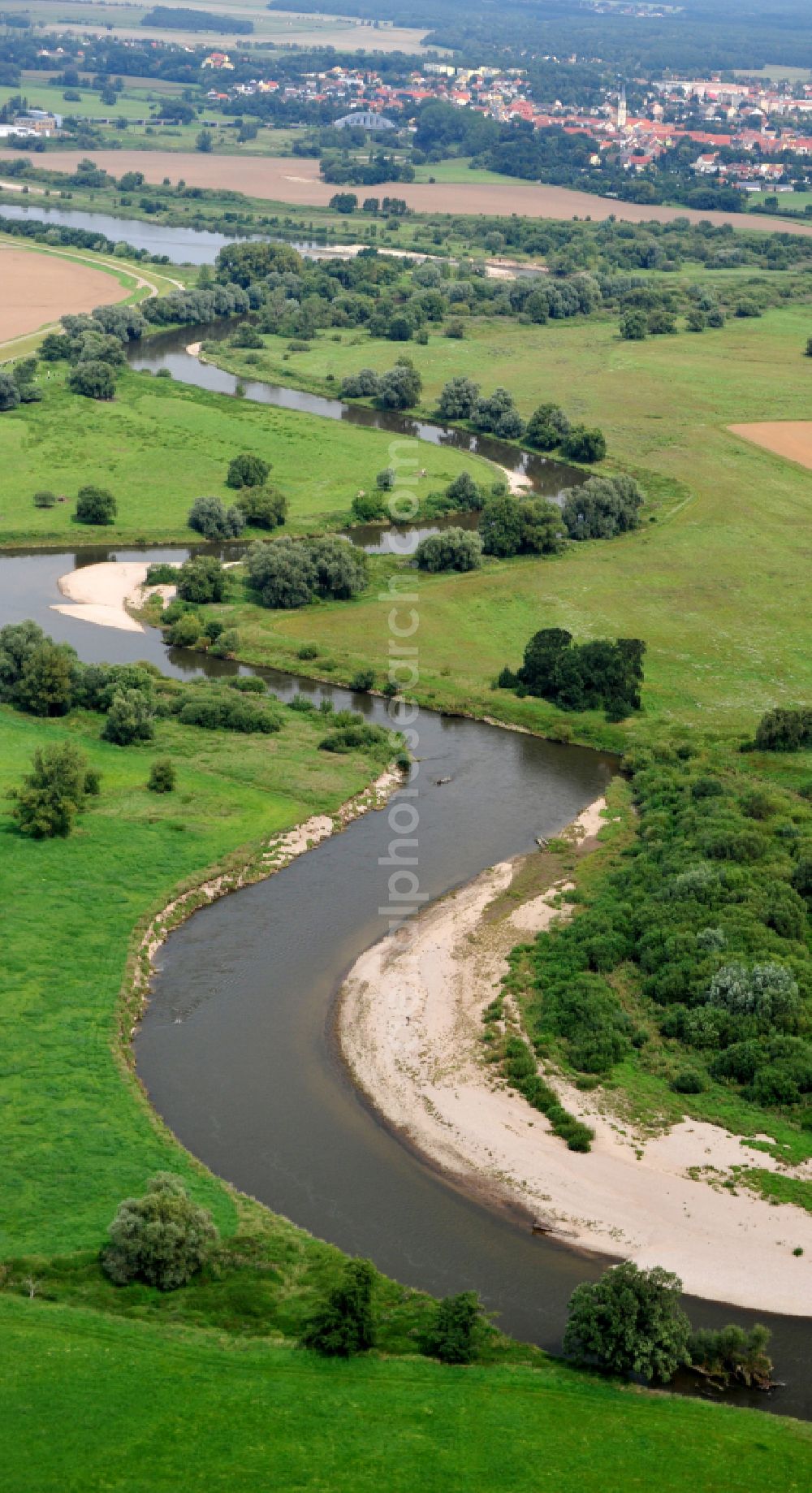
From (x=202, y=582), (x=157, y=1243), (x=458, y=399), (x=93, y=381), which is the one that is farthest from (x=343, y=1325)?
(x=458, y=399)

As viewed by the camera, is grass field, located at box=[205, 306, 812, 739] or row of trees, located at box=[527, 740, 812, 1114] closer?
row of trees, located at box=[527, 740, 812, 1114]

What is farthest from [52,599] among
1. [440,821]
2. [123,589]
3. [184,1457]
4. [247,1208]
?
[184,1457]

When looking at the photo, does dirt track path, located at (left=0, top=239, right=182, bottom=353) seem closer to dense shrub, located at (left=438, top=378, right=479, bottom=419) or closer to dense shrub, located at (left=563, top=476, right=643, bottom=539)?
dense shrub, located at (left=438, top=378, right=479, bottom=419)

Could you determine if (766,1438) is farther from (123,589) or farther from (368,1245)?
(123,589)

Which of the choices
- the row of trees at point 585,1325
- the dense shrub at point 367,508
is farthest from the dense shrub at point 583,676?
the row of trees at point 585,1325

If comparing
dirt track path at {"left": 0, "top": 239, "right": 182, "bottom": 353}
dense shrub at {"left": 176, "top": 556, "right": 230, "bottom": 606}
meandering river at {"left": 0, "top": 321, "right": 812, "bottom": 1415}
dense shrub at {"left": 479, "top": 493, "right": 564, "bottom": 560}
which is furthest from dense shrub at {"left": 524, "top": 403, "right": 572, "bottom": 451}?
meandering river at {"left": 0, "top": 321, "right": 812, "bottom": 1415}
